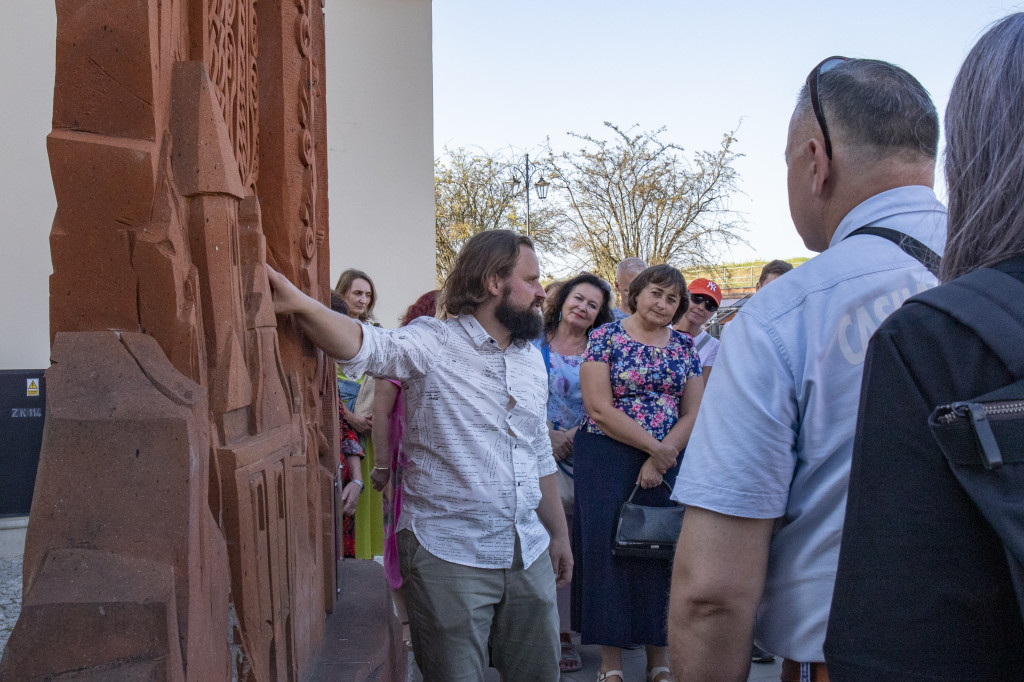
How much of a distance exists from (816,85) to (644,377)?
2.43 metres

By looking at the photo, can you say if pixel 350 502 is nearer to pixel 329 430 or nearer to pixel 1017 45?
pixel 329 430

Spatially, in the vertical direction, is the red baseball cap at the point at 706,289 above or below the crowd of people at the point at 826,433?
above

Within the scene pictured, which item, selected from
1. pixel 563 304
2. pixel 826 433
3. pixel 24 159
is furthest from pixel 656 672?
pixel 24 159

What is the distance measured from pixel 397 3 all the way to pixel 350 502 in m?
7.95

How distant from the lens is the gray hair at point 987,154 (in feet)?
2.77

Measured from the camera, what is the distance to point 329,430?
255 cm

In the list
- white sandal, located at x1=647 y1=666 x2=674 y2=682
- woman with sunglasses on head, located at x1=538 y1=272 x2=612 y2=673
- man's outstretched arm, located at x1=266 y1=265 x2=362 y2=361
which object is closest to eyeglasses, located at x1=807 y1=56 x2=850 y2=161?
man's outstretched arm, located at x1=266 y1=265 x2=362 y2=361

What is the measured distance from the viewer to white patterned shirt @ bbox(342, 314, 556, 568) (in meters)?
2.39

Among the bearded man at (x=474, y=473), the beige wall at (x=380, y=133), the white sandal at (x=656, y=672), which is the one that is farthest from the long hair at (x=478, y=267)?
the beige wall at (x=380, y=133)

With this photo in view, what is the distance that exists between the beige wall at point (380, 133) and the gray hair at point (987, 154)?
9252 millimetres

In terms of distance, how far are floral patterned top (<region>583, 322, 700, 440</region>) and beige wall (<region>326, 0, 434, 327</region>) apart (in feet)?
21.4

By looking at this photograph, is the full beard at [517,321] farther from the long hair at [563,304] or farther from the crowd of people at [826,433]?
the long hair at [563,304]

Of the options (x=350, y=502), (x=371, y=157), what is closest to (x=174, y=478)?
(x=350, y=502)

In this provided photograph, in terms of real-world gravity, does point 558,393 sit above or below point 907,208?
below
